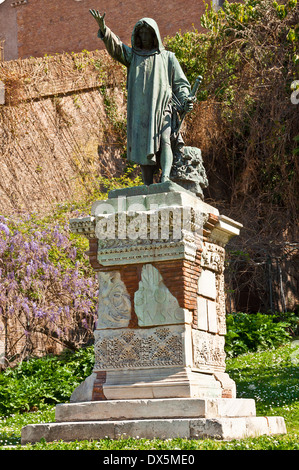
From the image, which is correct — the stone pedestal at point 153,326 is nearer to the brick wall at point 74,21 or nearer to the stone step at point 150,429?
the stone step at point 150,429

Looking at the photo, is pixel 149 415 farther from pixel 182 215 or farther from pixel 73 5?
pixel 73 5

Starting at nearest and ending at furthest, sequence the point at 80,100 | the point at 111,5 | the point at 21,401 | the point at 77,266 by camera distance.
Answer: the point at 21,401, the point at 77,266, the point at 80,100, the point at 111,5

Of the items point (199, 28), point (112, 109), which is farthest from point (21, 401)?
point (199, 28)

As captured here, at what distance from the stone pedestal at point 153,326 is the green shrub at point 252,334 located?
18.8 ft

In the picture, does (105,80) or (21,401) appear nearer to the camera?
(21,401)

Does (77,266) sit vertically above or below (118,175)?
below

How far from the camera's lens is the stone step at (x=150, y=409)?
5.09m

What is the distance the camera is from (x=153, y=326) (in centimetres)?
557

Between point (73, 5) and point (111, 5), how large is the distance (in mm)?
1230

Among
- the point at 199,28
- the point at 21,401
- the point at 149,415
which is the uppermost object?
the point at 199,28

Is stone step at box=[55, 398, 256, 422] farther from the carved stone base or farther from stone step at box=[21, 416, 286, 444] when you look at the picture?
stone step at box=[21, 416, 286, 444]

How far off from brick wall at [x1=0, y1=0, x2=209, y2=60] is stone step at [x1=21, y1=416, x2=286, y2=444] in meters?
14.5

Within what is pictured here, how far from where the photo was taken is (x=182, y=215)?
567 cm

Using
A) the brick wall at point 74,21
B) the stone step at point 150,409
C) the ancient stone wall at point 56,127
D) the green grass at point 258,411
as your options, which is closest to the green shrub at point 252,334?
the green grass at point 258,411
